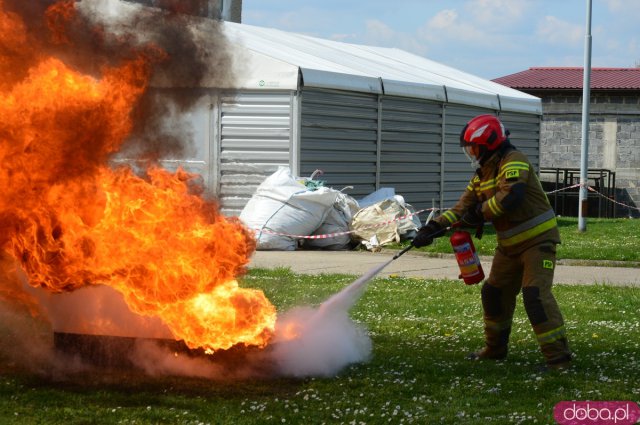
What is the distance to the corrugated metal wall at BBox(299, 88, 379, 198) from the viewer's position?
61.1ft

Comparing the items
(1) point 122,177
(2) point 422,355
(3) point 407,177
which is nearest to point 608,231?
(3) point 407,177

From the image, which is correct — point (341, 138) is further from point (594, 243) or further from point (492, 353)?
point (492, 353)

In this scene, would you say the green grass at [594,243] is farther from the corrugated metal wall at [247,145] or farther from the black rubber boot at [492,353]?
the black rubber boot at [492,353]

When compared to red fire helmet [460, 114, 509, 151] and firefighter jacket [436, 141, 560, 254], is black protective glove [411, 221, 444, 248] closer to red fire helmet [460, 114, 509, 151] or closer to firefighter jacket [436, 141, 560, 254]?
firefighter jacket [436, 141, 560, 254]

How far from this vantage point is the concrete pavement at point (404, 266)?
14.0 meters

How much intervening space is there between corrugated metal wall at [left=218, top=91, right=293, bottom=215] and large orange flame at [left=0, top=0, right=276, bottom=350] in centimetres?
1135

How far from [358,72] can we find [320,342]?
13041 millimetres

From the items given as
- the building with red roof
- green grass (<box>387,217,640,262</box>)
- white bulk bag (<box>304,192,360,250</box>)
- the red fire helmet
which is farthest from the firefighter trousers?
the building with red roof

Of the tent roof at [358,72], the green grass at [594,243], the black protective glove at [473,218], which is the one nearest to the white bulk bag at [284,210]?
the green grass at [594,243]

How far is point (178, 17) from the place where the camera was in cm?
774

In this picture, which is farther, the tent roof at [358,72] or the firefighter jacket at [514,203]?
the tent roof at [358,72]

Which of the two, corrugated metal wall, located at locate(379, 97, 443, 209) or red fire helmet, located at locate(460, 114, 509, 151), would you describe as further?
corrugated metal wall, located at locate(379, 97, 443, 209)

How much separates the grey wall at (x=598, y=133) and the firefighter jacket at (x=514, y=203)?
2519 centimetres

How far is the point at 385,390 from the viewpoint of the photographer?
6703 millimetres
